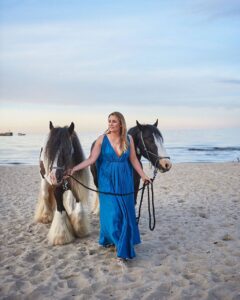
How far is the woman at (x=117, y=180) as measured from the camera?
13.8 feet

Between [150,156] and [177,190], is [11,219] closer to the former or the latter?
[150,156]

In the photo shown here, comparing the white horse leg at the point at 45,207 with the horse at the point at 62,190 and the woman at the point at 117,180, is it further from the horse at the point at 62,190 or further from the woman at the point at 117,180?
the woman at the point at 117,180

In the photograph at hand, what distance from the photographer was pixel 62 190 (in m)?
5.00

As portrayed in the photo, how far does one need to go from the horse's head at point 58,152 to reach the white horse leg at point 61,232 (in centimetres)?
86

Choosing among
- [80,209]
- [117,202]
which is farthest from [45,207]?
[117,202]

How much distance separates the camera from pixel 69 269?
4.10 metres

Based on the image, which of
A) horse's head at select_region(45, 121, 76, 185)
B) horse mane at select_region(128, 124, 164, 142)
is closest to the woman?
horse's head at select_region(45, 121, 76, 185)

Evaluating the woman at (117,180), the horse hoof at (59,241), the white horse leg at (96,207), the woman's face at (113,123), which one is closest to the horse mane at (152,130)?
the woman at (117,180)

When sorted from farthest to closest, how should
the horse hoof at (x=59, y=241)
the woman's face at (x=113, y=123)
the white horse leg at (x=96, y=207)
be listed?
the white horse leg at (x=96, y=207) → the horse hoof at (x=59, y=241) → the woman's face at (x=113, y=123)

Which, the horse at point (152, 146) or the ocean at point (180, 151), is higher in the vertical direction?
the horse at point (152, 146)

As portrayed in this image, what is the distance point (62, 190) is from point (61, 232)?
2.02 ft

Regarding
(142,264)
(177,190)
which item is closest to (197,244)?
(142,264)

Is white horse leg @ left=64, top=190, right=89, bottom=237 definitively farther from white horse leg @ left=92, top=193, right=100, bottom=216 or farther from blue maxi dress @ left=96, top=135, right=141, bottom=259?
white horse leg @ left=92, top=193, right=100, bottom=216

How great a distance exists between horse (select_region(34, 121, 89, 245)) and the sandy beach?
0.18m
